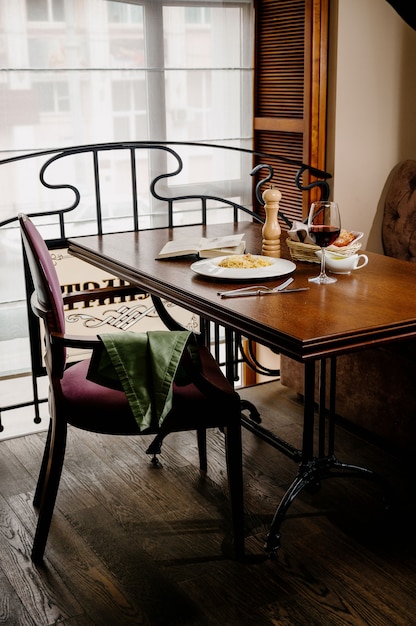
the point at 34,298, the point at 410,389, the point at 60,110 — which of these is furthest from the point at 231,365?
the point at 60,110

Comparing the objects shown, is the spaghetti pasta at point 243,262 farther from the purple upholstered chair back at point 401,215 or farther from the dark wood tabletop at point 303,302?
the purple upholstered chair back at point 401,215

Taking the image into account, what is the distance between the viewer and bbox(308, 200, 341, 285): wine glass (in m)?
2.05

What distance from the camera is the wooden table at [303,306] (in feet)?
5.59

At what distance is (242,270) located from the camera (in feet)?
7.01

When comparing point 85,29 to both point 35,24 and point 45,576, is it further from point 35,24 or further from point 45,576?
point 45,576

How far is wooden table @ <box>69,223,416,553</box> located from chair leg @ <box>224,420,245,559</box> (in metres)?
0.09

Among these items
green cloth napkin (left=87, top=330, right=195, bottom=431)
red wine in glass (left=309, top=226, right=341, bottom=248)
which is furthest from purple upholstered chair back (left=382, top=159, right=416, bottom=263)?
green cloth napkin (left=87, top=330, right=195, bottom=431)

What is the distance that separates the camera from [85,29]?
3.94 meters

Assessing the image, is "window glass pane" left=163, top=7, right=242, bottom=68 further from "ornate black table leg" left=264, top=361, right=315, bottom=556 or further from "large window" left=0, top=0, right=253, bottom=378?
"ornate black table leg" left=264, top=361, right=315, bottom=556

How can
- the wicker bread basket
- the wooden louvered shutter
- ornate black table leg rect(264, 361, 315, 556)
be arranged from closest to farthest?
ornate black table leg rect(264, 361, 315, 556)
the wicker bread basket
the wooden louvered shutter

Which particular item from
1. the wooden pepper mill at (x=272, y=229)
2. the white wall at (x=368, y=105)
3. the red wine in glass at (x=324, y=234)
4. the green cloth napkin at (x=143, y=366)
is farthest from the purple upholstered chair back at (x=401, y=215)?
the green cloth napkin at (x=143, y=366)

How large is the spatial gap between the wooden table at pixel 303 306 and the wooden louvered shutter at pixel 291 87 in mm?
1542

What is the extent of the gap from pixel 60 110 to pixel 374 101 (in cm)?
163

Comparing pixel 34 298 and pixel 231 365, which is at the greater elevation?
pixel 34 298
